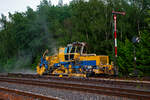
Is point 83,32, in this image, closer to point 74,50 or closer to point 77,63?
point 74,50

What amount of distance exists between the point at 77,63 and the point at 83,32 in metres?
12.2

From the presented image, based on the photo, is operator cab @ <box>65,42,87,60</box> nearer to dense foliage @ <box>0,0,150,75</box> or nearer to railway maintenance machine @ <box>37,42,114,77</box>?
railway maintenance machine @ <box>37,42,114,77</box>

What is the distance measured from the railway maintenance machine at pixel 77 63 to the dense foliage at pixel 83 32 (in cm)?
358

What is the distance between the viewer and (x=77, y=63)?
17.8 meters

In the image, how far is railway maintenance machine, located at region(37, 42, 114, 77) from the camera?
683 inches

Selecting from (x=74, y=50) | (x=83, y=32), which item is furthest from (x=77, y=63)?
(x=83, y=32)

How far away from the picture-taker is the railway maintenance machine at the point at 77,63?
56.9 ft

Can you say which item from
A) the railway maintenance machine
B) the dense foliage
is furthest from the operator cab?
the dense foliage

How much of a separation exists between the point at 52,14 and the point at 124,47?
2355 cm

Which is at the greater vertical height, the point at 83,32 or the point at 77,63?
the point at 83,32

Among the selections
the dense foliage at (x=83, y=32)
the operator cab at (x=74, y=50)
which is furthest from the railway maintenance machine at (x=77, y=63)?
the dense foliage at (x=83, y=32)

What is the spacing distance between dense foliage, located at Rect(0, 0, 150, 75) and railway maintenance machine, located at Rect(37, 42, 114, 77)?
358cm

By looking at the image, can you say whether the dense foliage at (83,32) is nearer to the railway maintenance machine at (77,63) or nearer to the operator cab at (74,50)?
the railway maintenance machine at (77,63)

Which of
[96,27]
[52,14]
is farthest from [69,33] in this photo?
[52,14]
